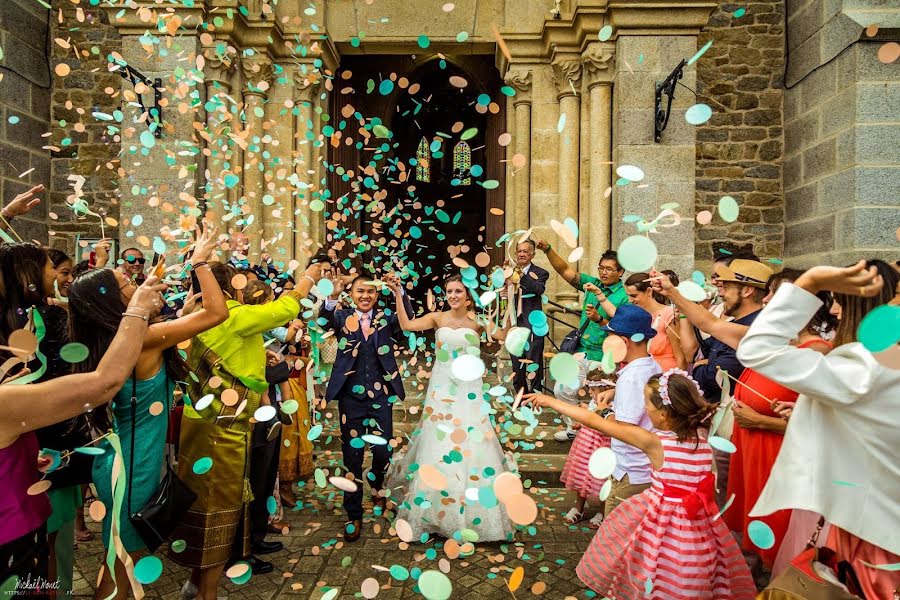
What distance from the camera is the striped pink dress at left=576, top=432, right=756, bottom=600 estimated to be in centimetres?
230

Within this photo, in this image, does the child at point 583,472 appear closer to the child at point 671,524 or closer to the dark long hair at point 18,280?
the child at point 671,524

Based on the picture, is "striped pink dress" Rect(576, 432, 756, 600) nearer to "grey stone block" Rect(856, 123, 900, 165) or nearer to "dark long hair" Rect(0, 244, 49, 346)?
"dark long hair" Rect(0, 244, 49, 346)

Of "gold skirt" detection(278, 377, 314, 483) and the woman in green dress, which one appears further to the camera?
"gold skirt" detection(278, 377, 314, 483)

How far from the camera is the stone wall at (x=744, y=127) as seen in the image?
6887 mm

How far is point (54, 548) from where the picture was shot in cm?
238

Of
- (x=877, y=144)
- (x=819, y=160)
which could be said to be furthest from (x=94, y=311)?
(x=819, y=160)

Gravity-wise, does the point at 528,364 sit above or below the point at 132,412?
below

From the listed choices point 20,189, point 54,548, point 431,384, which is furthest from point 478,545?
point 20,189

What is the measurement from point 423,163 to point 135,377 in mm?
19327

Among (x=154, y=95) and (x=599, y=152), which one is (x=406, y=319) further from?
(x=154, y=95)

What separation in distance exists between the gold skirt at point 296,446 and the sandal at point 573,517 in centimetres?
196

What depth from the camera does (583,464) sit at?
12.5 feet

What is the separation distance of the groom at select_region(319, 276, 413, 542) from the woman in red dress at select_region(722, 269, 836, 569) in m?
2.20

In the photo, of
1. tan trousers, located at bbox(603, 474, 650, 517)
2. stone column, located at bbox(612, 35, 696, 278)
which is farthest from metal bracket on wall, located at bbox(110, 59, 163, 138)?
tan trousers, located at bbox(603, 474, 650, 517)
